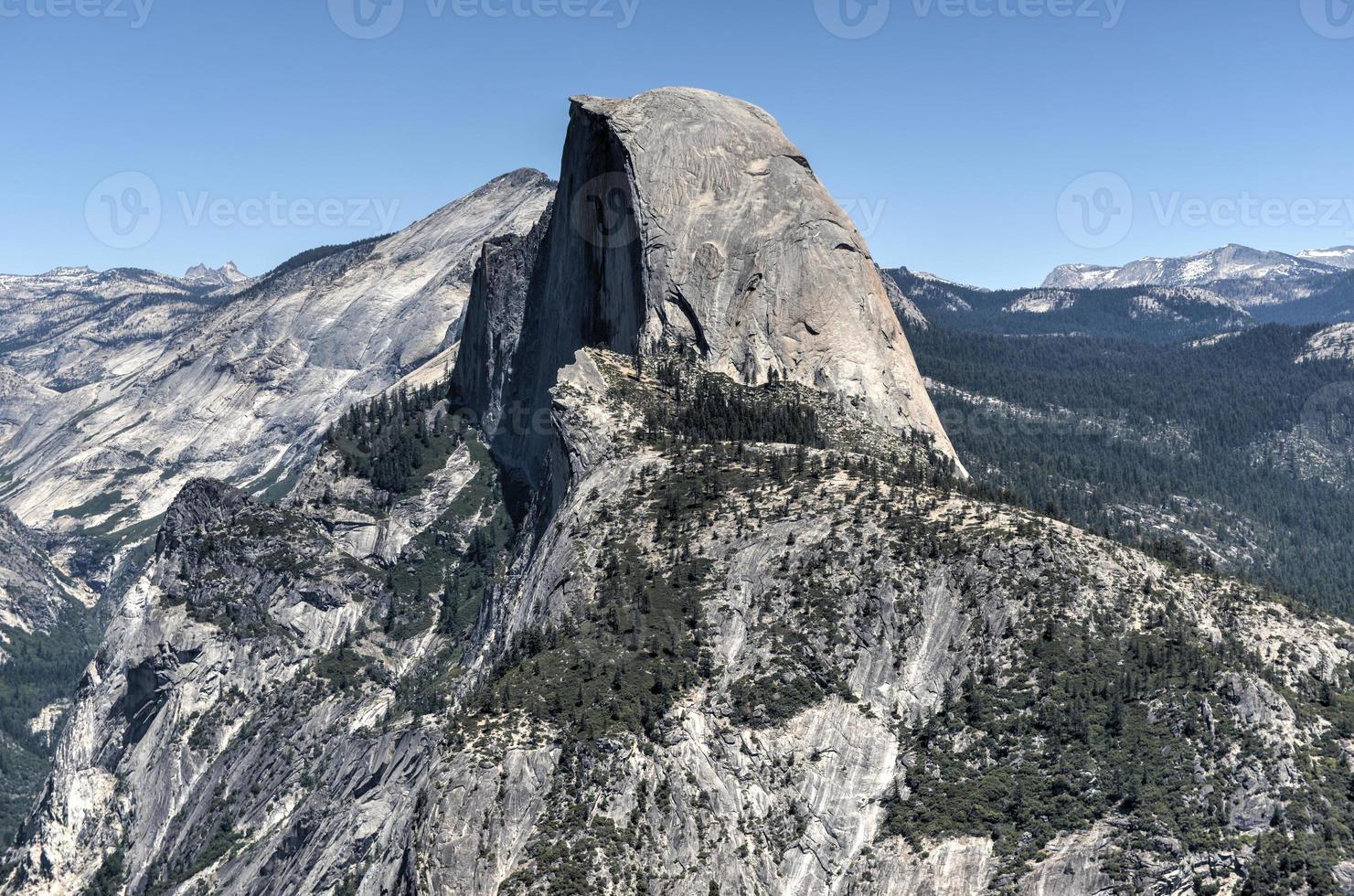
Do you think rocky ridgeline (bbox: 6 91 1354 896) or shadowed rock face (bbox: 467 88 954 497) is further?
shadowed rock face (bbox: 467 88 954 497)

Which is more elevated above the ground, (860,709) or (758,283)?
(758,283)

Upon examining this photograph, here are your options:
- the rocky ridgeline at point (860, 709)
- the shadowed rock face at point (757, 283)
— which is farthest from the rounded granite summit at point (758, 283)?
the rocky ridgeline at point (860, 709)

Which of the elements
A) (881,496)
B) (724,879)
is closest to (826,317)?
(881,496)

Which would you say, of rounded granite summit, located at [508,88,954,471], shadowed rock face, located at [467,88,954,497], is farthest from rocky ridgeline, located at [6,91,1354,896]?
rounded granite summit, located at [508,88,954,471]

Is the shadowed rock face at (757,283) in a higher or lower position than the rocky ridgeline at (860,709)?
higher

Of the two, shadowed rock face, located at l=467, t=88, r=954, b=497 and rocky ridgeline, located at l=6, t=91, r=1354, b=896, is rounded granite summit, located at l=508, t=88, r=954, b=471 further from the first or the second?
rocky ridgeline, located at l=6, t=91, r=1354, b=896

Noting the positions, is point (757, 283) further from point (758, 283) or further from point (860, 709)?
point (860, 709)

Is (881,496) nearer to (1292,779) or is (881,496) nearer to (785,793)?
(785,793)

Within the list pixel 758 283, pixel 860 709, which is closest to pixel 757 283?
pixel 758 283

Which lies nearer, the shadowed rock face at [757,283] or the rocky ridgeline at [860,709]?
the rocky ridgeline at [860,709]

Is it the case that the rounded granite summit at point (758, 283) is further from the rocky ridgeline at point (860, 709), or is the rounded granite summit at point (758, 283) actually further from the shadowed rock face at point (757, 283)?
the rocky ridgeline at point (860, 709)

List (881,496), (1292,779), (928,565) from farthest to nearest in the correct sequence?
(881,496) < (928,565) < (1292,779)
